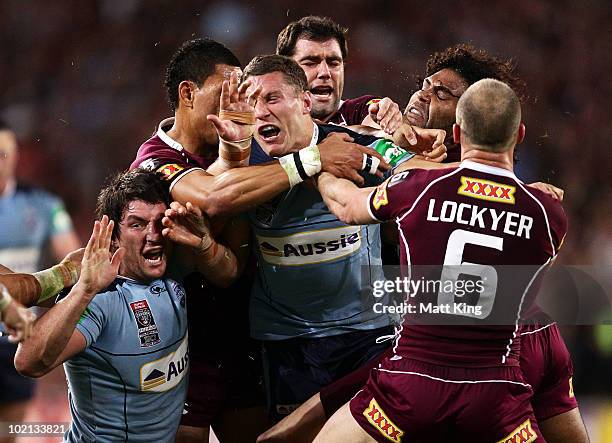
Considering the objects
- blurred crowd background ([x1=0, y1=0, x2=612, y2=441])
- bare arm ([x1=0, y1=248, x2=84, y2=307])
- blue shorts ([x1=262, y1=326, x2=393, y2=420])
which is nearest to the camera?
bare arm ([x1=0, y1=248, x2=84, y2=307])

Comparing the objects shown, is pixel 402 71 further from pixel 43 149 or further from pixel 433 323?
pixel 433 323

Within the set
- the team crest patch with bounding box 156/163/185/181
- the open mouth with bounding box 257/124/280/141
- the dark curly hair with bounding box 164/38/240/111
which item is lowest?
the team crest patch with bounding box 156/163/185/181

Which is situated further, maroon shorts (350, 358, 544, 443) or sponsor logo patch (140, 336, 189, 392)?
sponsor logo patch (140, 336, 189, 392)

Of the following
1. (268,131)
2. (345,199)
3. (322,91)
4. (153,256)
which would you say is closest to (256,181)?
(268,131)

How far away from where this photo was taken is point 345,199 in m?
3.68

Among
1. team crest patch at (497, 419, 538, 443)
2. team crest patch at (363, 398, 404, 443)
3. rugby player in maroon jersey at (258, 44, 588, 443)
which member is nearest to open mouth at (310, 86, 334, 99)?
rugby player in maroon jersey at (258, 44, 588, 443)

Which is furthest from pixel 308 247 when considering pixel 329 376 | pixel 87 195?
pixel 87 195

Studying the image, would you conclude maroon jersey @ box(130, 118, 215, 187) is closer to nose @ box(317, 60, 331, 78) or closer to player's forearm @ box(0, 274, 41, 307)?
player's forearm @ box(0, 274, 41, 307)

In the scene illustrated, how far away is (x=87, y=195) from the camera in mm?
8945

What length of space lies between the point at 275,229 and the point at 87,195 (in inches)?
206

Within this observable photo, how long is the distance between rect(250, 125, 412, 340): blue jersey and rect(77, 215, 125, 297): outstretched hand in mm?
841

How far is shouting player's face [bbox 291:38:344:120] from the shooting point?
532 cm

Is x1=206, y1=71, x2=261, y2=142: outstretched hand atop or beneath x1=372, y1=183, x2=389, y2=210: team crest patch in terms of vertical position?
atop

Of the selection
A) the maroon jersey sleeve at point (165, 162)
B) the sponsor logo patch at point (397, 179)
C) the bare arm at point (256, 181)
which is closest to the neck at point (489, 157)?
the sponsor logo patch at point (397, 179)
